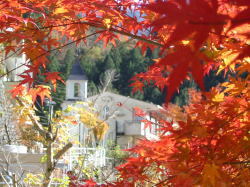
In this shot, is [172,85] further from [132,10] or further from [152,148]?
[132,10]

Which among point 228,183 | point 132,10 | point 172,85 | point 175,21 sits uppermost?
point 132,10

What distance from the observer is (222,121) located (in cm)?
184

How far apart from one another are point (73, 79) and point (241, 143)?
18806 millimetres

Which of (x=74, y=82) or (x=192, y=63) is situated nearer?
(x=192, y=63)

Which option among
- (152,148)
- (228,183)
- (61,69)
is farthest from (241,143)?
(61,69)

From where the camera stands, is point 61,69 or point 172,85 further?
point 61,69

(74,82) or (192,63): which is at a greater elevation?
(192,63)

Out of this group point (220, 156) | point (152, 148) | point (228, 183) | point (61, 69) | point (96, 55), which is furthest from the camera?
point (96, 55)

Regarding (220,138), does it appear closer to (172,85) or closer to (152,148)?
(152,148)

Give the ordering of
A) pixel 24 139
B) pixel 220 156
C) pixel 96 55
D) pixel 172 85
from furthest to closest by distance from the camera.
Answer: pixel 96 55
pixel 24 139
pixel 220 156
pixel 172 85

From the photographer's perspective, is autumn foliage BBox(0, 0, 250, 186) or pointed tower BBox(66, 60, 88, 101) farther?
pointed tower BBox(66, 60, 88, 101)

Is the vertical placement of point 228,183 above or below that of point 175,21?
below

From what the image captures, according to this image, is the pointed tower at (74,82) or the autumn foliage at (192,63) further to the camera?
the pointed tower at (74,82)

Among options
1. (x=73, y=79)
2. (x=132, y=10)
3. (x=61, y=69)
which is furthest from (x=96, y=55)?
(x=132, y=10)
